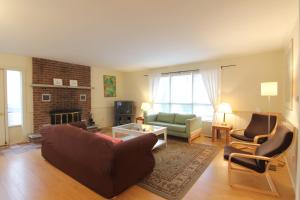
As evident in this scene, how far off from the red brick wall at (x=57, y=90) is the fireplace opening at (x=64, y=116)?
0.19 m

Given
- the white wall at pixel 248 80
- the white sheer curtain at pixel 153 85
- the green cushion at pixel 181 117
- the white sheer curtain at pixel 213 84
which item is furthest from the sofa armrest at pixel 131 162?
the white sheer curtain at pixel 153 85

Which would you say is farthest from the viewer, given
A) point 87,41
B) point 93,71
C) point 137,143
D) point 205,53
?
point 93,71

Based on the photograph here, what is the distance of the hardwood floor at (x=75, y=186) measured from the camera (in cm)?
208

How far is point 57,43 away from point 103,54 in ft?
3.70

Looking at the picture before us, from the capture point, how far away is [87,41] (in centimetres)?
322

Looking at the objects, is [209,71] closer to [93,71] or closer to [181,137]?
[181,137]

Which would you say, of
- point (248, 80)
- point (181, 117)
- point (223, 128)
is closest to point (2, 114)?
point (181, 117)

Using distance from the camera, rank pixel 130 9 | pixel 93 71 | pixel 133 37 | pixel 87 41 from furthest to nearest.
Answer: pixel 93 71, pixel 87 41, pixel 133 37, pixel 130 9

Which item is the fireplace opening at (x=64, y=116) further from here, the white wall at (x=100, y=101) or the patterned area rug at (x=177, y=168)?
the patterned area rug at (x=177, y=168)

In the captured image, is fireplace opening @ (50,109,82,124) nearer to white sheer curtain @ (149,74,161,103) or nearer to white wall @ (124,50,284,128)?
white sheer curtain @ (149,74,161,103)

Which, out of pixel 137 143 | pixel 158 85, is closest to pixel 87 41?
pixel 137 143

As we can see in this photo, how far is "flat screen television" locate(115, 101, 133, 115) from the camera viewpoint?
6.36 m

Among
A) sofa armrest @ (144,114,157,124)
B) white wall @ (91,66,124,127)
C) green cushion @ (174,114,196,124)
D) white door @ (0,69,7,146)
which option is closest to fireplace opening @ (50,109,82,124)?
white wall @ (91,66,124,127)

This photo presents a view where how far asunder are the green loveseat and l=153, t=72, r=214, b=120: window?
1.76 feet
